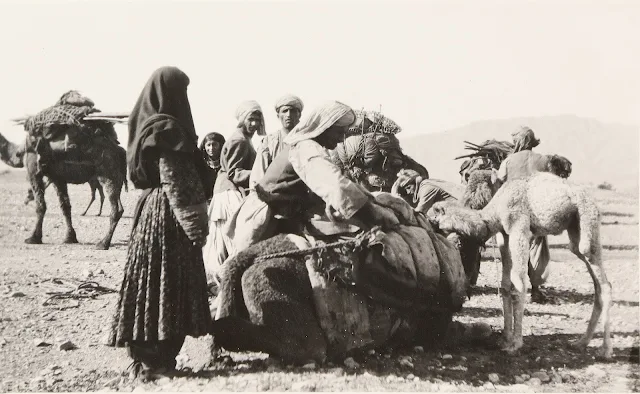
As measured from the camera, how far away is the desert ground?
14.1 feet

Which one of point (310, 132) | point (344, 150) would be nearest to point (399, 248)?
point (310, 132)

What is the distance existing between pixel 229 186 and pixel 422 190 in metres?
2.48

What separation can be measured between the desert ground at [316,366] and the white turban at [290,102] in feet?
9.71

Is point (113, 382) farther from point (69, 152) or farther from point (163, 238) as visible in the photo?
point (69, 152)

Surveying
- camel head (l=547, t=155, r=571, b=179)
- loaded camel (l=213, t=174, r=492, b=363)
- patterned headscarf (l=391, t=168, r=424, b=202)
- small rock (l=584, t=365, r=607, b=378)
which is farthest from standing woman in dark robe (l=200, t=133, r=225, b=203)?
small rock (l=584, t=365, r=607, b=378)

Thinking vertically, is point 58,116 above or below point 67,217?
above

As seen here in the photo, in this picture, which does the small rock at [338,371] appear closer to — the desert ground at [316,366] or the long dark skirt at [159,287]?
the desert ground at [316,366]

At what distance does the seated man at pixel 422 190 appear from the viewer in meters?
8.16

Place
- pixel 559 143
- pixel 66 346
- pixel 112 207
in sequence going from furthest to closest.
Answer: pixel 559 143
pixel 112 207
pixel 66 346

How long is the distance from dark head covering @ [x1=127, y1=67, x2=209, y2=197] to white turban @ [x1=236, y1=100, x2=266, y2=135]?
3.64 metres

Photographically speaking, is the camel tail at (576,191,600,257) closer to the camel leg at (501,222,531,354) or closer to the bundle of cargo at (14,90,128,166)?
the camel leg at (501,222,531,354)

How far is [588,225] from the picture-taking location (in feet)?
17.2

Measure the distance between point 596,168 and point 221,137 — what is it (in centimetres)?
4744

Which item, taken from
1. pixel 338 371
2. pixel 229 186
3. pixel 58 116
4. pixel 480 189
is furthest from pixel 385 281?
pixel 58 116
